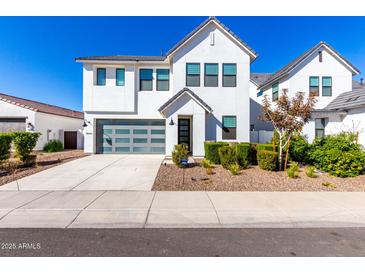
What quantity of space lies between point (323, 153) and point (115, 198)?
9.56 metres

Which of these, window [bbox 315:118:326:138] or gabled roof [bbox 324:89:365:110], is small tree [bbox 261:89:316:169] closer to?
gabled roof [bbox 324:89:365:110]

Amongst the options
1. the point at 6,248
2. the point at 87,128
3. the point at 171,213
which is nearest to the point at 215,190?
the point at 171,213

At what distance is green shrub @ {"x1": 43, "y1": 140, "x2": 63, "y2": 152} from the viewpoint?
15.6 meters

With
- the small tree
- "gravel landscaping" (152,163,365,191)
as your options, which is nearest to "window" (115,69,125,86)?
"gravel landscaping" (152,163,365,191)

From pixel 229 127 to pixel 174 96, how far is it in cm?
435

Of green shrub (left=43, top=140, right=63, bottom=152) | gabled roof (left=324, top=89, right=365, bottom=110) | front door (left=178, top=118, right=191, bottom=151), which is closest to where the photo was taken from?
gabled roof (left=324, top=89, right=365, bottom=110)

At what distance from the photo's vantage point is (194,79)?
1278 cm

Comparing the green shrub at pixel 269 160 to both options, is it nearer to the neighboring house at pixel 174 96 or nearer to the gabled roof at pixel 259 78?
the neighboring house at pixel 174 96

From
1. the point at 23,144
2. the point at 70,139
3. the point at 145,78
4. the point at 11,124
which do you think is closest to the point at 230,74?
the point at 145,78

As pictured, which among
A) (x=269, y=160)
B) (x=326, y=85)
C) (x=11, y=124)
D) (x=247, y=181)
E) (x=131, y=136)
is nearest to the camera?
(x=247, y=181)

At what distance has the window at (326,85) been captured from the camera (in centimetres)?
1484

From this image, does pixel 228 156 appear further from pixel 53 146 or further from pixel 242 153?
pixel 53 146

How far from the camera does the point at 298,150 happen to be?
399 inches

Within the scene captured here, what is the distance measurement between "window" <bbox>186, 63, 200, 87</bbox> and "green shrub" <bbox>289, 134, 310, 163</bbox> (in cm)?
692
